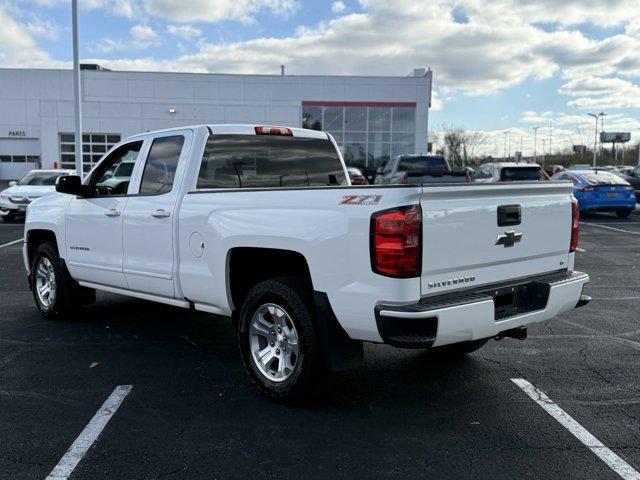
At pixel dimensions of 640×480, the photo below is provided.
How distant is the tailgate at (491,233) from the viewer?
3.72m

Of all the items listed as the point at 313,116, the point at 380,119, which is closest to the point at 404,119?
the point at 380,119

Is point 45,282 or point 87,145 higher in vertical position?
point 87,145

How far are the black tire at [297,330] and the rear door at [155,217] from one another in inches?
38.8

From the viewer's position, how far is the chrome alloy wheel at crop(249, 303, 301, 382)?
14.1ft

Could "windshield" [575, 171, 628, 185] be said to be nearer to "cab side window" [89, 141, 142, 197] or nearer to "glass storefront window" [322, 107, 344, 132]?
"cab side window" [89, 141, 142, 197]

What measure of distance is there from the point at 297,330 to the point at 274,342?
1.18ft

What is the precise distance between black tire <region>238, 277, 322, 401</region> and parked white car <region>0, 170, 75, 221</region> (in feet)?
48.8

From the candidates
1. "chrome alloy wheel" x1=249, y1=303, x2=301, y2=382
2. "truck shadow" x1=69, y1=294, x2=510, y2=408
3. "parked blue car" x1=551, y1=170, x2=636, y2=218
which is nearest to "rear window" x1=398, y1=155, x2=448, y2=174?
"parked blue car" x1=551, y1=170, x2=636, y2=218

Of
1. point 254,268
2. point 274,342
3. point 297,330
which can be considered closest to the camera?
point 297,330

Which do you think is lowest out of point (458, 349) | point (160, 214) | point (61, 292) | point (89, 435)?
point (89, 435)

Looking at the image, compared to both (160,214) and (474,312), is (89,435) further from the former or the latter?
(474,312)

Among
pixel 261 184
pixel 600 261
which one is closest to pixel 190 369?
pixel 261 184

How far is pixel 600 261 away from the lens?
11.2 meters

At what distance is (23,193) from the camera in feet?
59.7
